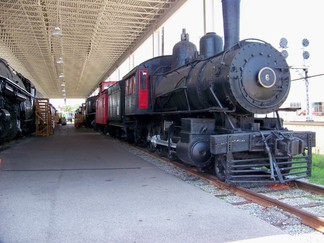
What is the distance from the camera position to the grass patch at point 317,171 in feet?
22.1

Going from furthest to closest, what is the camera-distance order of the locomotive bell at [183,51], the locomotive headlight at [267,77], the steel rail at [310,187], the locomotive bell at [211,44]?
1. the locomotive bell at [183,51]
2. the locomotive bell at [211,44]
3. the locomotive headlight at [267,77]
4. the steel rail at [310,187]

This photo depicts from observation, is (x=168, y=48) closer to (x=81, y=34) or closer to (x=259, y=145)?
(x=81, y=34)

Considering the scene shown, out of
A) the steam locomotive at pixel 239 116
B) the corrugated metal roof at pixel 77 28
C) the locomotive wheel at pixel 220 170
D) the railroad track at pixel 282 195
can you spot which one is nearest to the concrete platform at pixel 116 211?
the railroad track at pixel 282 195

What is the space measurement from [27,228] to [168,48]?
22.2 meters

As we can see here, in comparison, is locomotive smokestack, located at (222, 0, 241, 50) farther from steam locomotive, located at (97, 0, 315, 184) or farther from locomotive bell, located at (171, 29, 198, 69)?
locomotive bell, located at (171, 29, 198, 69)

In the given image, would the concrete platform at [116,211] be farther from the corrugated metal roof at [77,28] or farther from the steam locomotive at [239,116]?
the corrugated metal roof at [77,28]

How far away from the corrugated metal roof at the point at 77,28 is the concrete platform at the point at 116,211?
15310 millimetres

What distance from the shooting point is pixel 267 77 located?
627 centimetres

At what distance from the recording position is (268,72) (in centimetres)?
629

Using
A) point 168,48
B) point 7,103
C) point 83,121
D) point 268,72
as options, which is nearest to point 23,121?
point 7,103

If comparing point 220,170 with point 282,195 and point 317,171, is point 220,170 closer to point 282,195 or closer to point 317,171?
point 282,195

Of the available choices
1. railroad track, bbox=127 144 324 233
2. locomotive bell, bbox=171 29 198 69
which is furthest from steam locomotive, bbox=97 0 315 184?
locomotive bell, bbox=171 29 198 69

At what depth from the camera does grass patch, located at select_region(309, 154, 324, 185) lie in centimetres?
672

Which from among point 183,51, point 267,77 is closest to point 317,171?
point 267,77
